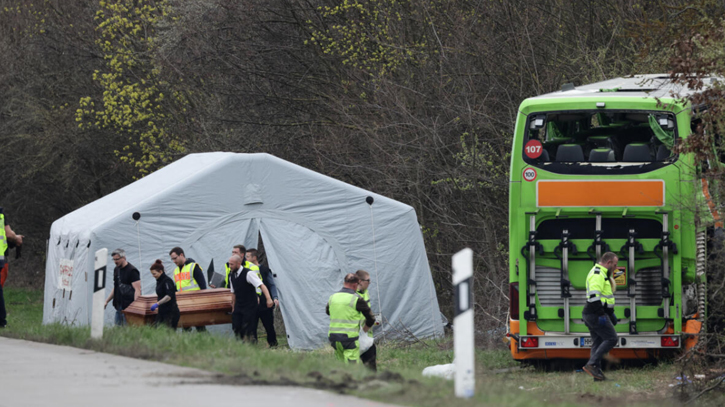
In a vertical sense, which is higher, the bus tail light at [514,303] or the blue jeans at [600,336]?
the bus tail light at [514,303]

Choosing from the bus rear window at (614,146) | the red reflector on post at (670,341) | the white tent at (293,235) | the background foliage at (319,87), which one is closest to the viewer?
the red reflector on post at (670,341)

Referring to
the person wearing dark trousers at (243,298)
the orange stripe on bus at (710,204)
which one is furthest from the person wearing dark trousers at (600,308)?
the person wearing dark trousers at (243,298)

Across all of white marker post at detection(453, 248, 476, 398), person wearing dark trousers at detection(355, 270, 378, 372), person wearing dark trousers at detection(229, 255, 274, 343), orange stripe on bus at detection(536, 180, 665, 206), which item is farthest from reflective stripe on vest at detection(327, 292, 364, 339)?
white marker post at detection(453, 248, 476, 398)

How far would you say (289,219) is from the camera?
1778 centimetres

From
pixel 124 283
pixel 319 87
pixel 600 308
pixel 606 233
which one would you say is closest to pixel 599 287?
pixel 600 308

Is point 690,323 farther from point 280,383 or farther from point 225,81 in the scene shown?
point 225,81

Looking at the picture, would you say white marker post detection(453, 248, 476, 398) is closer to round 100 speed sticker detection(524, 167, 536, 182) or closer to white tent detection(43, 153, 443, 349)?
round 100 speed sticker detection(524, 167, 536, 182)

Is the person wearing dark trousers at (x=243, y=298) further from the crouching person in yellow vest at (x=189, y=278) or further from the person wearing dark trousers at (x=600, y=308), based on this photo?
the person wearing dark trousers at (x=600, y=308)

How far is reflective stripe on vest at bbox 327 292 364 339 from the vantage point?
443 inches

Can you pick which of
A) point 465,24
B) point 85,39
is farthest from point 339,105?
point 85,39

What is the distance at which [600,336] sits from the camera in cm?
1222

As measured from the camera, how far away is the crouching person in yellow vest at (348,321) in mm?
11250

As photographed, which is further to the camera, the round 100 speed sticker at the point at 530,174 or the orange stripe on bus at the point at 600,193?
the round 100 speed sticker at the point at 530,174

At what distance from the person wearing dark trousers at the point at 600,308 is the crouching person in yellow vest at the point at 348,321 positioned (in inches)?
107
